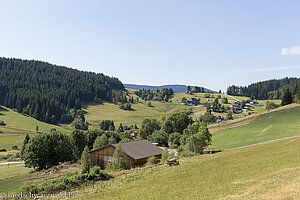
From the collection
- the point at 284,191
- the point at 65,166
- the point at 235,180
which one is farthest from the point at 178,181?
the point at 65,166

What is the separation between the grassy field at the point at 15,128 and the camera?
122 meters

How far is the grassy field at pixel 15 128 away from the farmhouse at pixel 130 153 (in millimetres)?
77763

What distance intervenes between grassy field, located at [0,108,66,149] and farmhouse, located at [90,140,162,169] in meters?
77.8

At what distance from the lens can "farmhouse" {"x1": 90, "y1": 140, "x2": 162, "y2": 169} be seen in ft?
176

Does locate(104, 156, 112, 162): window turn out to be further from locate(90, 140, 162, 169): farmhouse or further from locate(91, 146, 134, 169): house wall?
locate(91, 146, 134, 169): house wall

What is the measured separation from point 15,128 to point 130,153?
12503 centimetres

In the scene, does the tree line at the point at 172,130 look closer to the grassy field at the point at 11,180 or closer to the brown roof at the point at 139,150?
the brown roof at the point at 139,150

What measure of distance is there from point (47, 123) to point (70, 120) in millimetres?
20048

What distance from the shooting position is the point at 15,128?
488ft

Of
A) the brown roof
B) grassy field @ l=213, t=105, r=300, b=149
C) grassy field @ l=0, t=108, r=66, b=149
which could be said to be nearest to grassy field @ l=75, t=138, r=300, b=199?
the brown roof

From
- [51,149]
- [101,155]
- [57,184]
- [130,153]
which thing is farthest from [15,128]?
[57,184]

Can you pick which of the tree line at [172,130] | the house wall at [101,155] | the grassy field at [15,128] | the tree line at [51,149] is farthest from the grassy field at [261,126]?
the grassy field at [15,128]

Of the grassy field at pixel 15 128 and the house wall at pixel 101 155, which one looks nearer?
the house wall at pixel 101 155

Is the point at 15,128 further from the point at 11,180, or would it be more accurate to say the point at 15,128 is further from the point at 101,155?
the point at 101,155
